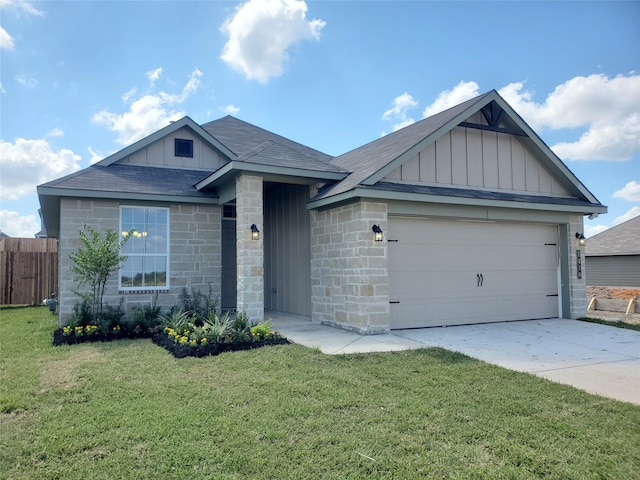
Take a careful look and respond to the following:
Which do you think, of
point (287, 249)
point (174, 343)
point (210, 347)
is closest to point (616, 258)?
point (287, 249)

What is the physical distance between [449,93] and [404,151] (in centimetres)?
880

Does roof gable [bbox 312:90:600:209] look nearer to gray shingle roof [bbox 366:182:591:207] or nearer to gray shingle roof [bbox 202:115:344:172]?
gray shingle roof [bbox 366:182:591:207]

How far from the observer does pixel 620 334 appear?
27.6 ft

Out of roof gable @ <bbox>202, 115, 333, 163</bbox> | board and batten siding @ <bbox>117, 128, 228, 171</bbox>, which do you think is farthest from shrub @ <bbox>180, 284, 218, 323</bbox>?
roof gable @ <bbox>202, 115, 333, 163</bbox>

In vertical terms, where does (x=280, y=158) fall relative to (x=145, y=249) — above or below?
above

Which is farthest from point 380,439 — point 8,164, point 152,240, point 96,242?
point 8,164

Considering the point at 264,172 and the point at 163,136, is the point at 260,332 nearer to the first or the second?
the point at 264,172

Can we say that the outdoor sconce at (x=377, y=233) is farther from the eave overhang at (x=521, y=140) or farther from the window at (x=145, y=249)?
the window at (x=145, y=249)

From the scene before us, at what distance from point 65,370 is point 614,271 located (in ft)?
69.6

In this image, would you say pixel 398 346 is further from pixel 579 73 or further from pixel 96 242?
pixel 579 73

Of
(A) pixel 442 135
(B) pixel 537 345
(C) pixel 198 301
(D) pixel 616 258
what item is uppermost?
(A) pixel 442 135

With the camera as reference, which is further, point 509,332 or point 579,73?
point 579,73

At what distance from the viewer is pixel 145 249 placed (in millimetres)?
9672

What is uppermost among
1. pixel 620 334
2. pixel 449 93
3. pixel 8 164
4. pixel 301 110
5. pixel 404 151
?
pixel 449 93
